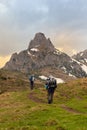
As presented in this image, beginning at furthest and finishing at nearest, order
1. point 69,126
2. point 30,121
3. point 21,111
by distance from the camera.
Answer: point 21,111
point 30,121
point 69,126

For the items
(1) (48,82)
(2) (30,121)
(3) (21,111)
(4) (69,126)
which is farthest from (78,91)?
(4) (69,126)

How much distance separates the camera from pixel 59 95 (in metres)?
57.4

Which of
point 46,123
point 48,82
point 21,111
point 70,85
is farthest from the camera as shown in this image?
point 70,85

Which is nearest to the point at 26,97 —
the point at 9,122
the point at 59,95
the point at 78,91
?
the point at 59,95

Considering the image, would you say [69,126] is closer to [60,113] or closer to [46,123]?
[46,123]

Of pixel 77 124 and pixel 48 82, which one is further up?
pixel 48 82

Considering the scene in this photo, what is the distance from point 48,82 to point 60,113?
10590 millimetres

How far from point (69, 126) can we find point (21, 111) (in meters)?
11.3

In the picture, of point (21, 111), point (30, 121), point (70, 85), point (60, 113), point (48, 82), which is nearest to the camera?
point (30, 121)

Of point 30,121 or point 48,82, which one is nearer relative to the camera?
point 30,121

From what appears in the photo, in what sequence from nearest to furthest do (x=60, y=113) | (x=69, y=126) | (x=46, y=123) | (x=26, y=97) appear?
(x=69, y=126) < (x=46, y=123) < (x=60, y=113) < (x=26, y=97)

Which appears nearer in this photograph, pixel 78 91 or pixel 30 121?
pixel 30 121

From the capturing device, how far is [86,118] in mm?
32062

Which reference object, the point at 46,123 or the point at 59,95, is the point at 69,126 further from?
the point at 59,95
